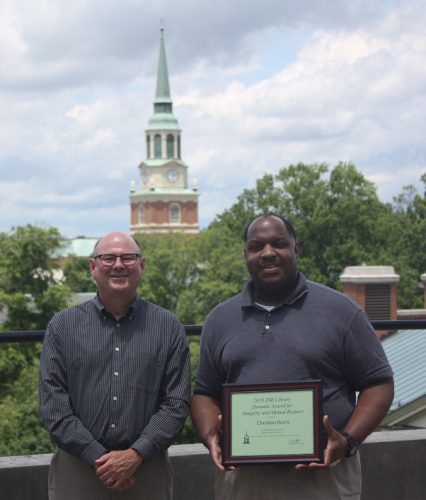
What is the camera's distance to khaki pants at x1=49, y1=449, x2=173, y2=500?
5.11 metres

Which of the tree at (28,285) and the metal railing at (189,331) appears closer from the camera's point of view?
the metal railing at (189,331)

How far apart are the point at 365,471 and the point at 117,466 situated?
2.24 m

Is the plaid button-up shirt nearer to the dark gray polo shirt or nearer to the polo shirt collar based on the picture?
the dark gray polo shirt

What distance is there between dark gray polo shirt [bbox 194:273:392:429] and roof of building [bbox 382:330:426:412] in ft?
13.3

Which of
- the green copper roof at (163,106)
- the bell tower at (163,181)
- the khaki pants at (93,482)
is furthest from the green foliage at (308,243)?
the green copper roof at (163,106)

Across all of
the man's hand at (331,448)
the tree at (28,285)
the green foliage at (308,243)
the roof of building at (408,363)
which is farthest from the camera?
the green foliage at (308,243)

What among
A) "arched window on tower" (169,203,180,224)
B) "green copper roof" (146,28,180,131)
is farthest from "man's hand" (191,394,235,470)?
"green copper roof" (146,28,180,131)

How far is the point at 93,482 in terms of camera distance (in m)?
5.11

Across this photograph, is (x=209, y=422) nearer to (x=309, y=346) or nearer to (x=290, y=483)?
(x=290, y=483)

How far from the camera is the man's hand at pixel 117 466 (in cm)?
498

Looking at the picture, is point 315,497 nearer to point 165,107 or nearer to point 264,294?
point 264,294

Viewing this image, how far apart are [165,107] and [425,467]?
175071 mm

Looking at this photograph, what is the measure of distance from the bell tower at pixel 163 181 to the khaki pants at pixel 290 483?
160588 mm

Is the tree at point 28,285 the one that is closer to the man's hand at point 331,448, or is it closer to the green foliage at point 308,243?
the green foliage at point 308,243
